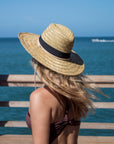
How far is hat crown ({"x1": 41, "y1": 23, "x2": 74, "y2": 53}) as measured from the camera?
5.18 ft

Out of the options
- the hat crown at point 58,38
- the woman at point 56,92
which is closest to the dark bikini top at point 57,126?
the woman at point 56,92

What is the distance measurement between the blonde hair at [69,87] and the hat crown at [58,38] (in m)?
0.15

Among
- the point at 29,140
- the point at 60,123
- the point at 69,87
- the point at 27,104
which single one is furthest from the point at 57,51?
the point at 29,140

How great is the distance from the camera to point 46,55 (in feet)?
5.21

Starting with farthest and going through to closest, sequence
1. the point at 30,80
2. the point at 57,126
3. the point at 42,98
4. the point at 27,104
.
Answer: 1. the point at 27,104
2. the point at 30,80
3. the point at 57,126
4. the point at 42,98

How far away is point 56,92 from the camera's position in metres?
1.52

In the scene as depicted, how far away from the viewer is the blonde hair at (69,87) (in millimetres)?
1485

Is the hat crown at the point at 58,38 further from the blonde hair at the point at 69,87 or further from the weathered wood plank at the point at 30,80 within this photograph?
the weathered wood plank at the point at 30,80

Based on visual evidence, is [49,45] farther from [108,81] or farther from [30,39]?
[108,81]

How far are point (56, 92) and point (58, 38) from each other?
33 cm

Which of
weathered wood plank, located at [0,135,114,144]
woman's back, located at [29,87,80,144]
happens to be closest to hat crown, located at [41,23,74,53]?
woman's back, located at [29,87,80,144]

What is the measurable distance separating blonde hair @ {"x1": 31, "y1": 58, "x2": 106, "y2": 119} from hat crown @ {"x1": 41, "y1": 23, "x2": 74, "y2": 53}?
0.15 m

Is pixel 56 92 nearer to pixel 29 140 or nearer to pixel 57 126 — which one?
pixel 57 126

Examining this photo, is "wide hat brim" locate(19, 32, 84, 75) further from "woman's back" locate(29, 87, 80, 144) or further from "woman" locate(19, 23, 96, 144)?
"woman's back" locate(29, 87, 80, 144)
